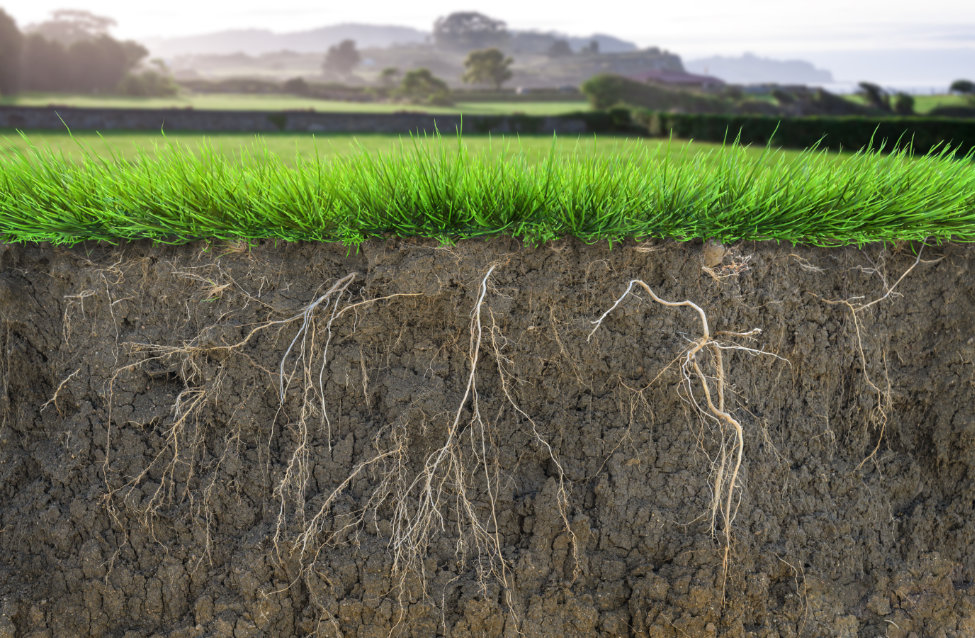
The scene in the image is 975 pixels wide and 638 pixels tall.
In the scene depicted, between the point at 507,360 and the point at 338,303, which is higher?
the point at 338,303

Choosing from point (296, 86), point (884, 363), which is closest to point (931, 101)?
point (296, 86)

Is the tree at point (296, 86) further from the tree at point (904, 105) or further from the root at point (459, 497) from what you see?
the root at point (459, 497)

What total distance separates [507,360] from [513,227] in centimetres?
59

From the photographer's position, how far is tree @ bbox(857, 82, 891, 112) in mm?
36438

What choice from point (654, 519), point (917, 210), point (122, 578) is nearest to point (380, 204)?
point (654, 519)

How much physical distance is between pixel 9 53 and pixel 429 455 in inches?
1966

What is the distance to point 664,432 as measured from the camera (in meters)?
3.08

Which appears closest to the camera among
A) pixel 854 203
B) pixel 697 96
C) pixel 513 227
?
pixel 513 227

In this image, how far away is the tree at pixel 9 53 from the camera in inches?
1571

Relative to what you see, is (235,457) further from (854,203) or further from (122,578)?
(854,203)

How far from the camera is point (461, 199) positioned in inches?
114

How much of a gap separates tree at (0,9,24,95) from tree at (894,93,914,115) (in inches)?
1943

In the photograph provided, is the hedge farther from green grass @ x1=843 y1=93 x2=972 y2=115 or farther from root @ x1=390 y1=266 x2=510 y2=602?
green grass @ x1=843 y1=93 x2=972 y2=115

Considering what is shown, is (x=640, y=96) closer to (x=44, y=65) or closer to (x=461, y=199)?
(x=44, y=65)
